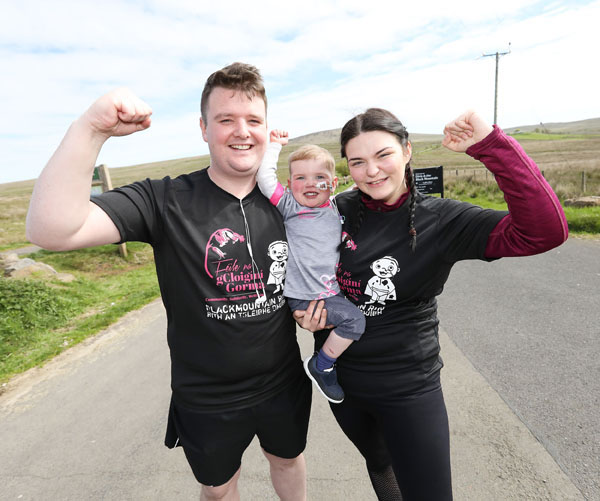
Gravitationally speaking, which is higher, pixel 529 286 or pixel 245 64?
pixel 245 64

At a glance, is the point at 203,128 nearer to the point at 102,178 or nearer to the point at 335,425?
the point at 335,425

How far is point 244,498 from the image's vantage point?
9.12 ft

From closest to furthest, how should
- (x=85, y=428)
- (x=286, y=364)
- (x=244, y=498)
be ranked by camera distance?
(x=286, y=364)
(x=244, y=498)
(x=85, y=428)

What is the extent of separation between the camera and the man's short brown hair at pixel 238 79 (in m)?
1.95

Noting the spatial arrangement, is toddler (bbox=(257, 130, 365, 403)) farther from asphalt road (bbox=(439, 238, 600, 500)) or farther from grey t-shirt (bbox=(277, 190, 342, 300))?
asphalt road (bbox=(439, 238, 600, 500))

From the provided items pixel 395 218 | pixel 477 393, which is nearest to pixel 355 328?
pixel 395 218

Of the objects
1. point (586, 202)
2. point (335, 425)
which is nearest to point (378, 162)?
point (335, 425)

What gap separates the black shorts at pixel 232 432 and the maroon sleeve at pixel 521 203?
4.79 feet

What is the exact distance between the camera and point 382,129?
2.03m

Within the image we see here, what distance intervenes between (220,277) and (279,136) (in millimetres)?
1099

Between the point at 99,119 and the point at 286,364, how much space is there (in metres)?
1.58

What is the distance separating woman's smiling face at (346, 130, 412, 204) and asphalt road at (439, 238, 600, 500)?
8.11 ft

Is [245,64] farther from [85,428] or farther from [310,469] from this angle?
[85,428]

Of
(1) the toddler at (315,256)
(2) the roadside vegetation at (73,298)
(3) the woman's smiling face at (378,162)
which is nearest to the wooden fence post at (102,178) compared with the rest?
(2) the roadside vegetation at (73,298)
